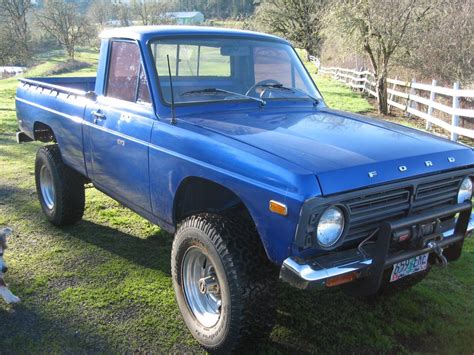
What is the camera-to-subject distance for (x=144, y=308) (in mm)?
3438

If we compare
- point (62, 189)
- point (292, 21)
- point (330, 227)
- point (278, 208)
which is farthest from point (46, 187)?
point (292, 21)

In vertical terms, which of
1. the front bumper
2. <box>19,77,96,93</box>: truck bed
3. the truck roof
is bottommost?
the front bumper

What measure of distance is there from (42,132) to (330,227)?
4.01 metres

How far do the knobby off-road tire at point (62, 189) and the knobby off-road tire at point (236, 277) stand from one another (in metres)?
2.24

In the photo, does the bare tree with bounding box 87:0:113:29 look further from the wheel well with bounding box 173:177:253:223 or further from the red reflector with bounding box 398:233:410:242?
the red reflector with bounding box 398:233:410:242

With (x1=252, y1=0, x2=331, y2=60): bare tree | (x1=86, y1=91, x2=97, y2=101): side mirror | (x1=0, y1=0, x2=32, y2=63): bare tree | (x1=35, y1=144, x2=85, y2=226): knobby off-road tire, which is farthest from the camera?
(x1=252, y1=0, x2=331, y2=60): bare tree

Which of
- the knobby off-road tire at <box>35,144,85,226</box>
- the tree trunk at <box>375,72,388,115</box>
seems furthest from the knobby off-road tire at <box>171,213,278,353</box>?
the tree trunk at <box>375,72,388,115</box>

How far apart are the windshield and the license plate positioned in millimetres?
1677

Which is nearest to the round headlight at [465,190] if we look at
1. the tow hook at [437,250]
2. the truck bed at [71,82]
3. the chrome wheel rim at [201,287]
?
the tow hook at [437,250]

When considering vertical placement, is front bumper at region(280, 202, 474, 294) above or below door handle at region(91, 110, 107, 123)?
below

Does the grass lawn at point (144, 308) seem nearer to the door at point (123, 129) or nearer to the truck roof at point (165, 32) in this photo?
the door at point (123, 129)

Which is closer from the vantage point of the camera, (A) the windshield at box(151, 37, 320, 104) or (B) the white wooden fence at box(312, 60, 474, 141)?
(A) the windshield at box(151, 37, 320, 104)

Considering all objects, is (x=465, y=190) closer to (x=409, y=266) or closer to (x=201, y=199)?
(x=409, y=266)

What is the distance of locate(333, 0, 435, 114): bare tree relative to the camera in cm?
1369
